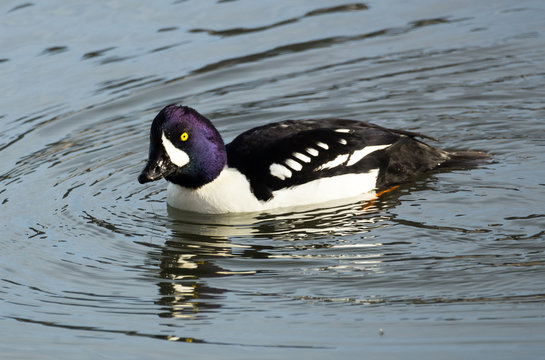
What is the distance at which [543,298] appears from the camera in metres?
7.31

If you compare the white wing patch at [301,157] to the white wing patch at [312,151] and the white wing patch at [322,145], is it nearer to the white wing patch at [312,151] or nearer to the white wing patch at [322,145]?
the white wing patch at [312,151]

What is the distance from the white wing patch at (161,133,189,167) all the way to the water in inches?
22.1

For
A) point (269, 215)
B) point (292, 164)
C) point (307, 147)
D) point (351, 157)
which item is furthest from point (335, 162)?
point (269, 215)

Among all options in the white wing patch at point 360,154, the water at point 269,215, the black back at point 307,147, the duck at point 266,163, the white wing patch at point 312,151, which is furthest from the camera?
the white wing patch at point 360,154

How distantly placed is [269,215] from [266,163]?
48 cm

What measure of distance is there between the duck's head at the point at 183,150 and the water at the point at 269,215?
462 millimetres

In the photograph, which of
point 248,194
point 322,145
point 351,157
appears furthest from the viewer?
Result: point 351,157

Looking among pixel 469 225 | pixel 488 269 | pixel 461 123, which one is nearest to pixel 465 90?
pixel 461 123

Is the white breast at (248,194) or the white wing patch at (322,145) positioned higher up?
the white wing patch at (322,145)

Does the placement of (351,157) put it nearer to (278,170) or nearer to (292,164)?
(292,164)

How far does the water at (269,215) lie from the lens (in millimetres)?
7285

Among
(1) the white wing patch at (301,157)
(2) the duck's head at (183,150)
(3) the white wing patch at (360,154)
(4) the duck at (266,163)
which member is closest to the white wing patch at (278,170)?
(4) the duck at (266,163)

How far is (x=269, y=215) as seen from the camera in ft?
32.0

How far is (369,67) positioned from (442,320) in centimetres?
647
